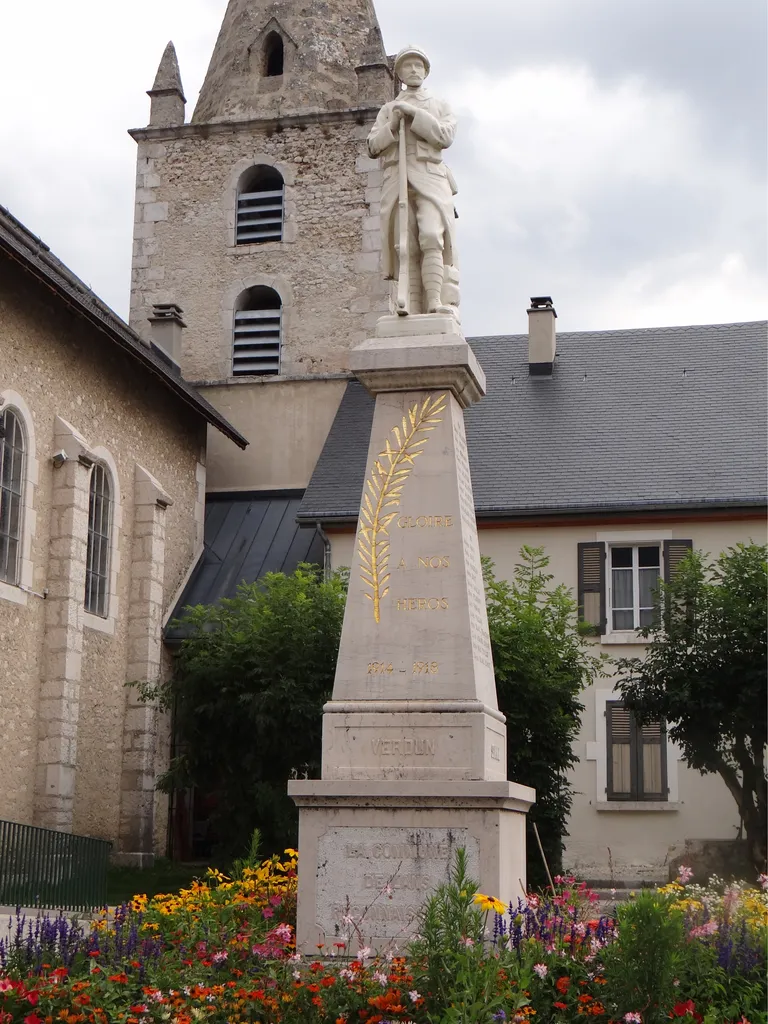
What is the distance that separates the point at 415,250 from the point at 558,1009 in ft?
16.0

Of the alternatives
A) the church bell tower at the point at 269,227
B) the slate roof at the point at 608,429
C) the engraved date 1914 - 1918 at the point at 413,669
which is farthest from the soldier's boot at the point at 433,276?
the church bell tower at the point at 269,227

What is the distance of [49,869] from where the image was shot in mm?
13070

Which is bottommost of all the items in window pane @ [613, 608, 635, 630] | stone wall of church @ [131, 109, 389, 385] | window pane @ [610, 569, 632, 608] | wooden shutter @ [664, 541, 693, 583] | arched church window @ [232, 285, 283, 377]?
window pane @ [613, 608, 635, 630]

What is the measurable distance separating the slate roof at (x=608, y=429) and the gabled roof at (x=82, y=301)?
6.34 ft

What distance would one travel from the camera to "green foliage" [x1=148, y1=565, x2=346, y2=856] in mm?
15469

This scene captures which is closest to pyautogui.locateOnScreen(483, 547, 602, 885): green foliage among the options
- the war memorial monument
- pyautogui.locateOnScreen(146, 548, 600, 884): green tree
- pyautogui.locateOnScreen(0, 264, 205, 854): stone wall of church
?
pyautogui.locateOnScreen(146, 548, 600, 884): green tree

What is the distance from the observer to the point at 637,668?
17.1m

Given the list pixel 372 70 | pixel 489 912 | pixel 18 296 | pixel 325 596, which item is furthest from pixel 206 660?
pixel 372 70

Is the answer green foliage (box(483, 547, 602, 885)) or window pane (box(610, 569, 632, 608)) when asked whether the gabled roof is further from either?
window pane (box(610, 569, 632, 608))

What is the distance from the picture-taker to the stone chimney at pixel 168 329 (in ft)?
81.5

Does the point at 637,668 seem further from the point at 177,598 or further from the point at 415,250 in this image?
the point at 415,250

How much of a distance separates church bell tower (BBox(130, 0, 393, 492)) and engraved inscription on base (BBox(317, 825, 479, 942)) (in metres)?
16.3

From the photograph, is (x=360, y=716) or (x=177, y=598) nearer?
(x=360, y=716)

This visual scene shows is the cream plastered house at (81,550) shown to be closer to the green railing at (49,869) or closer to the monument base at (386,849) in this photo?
the green railing at (49,869)
